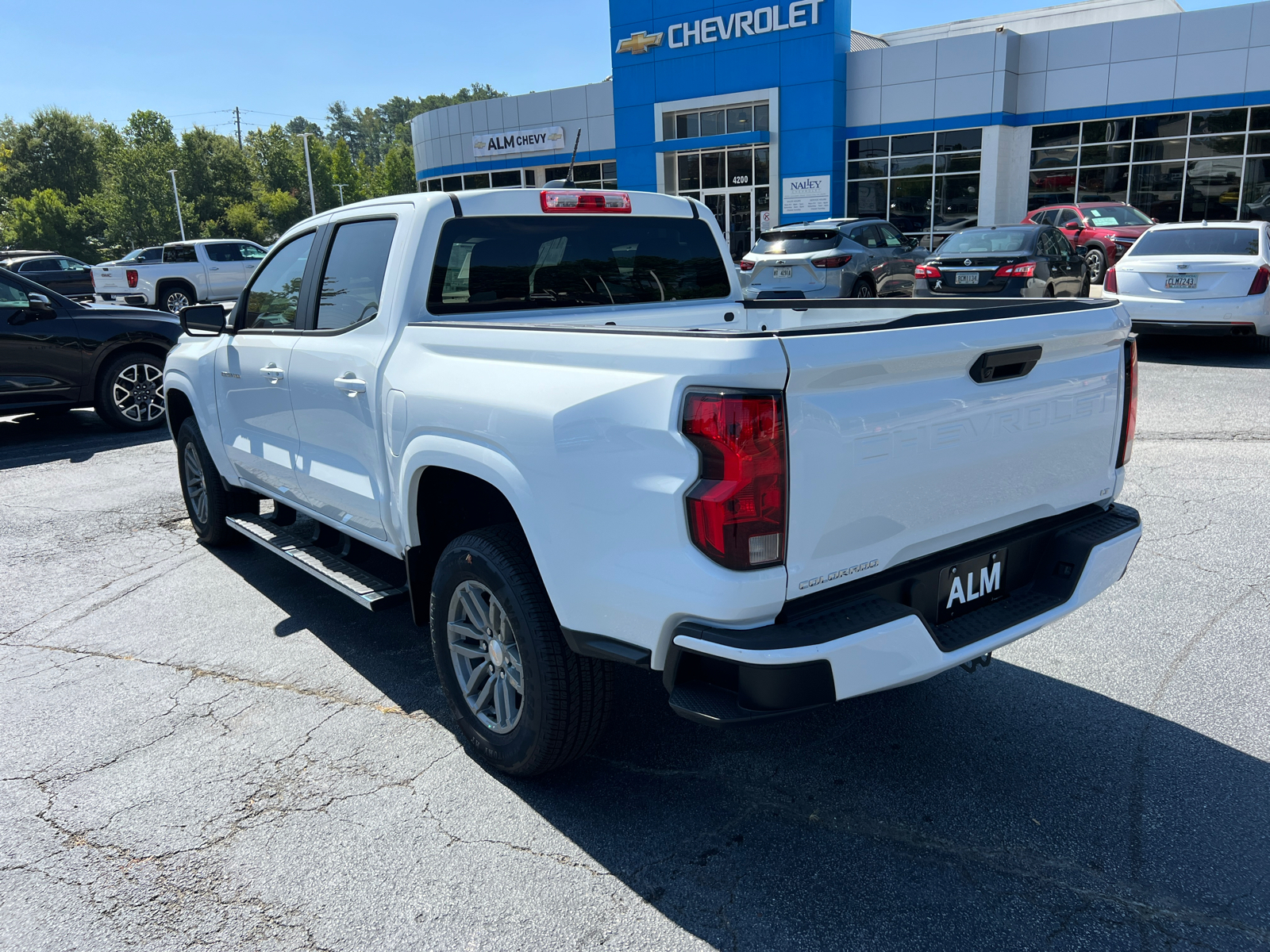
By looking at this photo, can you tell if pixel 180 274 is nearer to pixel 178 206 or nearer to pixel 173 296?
pixel 173 296

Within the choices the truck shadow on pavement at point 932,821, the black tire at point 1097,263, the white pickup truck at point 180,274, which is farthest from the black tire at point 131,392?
the black tire at point 1097,263

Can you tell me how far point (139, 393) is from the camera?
995cm

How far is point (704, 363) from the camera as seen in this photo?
226cm

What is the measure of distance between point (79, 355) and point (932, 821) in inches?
380

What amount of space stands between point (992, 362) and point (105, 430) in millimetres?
10264

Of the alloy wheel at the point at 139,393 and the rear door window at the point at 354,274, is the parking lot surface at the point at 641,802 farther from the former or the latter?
the alloy wheel at the point at 139,393

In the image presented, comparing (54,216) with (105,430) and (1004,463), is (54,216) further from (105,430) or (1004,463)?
(1004,463)

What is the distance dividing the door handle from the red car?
1831cm

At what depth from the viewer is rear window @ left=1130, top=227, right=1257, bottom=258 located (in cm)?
1098

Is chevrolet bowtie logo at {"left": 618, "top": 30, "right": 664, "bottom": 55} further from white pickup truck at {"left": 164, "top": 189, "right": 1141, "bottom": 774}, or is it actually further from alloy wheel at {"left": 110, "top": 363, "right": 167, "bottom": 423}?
white pickup truck at {"left": 164, "top": 189, "right": 1141, "bottom": 774}

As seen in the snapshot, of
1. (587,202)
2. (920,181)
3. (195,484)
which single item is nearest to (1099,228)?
(920,181)

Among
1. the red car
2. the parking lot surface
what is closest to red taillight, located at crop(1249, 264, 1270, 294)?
the parking lot surface

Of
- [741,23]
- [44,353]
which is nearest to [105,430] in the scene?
[44,353]

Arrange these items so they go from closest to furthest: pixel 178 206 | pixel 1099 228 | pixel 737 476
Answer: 1. pixel 737 476
2. pixel 1099 228
3. pixel 178 206
